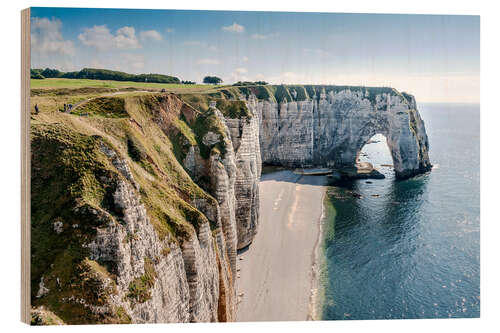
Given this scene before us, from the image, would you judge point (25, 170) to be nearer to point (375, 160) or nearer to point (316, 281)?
point (316, 281)

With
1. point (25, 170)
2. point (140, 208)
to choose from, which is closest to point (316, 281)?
point (140, 208)

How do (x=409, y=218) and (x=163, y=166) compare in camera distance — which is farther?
(x=409, y=218)

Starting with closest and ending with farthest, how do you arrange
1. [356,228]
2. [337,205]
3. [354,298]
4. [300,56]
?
[300,56] → [354,298] → [356,228] → [337,205]

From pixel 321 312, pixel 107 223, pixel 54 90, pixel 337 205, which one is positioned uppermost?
pixel 54 90

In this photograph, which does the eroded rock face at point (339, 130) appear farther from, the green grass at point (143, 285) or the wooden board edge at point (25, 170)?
the green grass at point (143, 285)

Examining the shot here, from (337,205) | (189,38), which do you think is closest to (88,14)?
(189,38)

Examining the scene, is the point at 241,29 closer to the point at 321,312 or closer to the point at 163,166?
the point at 163,166

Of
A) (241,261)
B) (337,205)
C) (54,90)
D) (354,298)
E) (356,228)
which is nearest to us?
(54,90)
